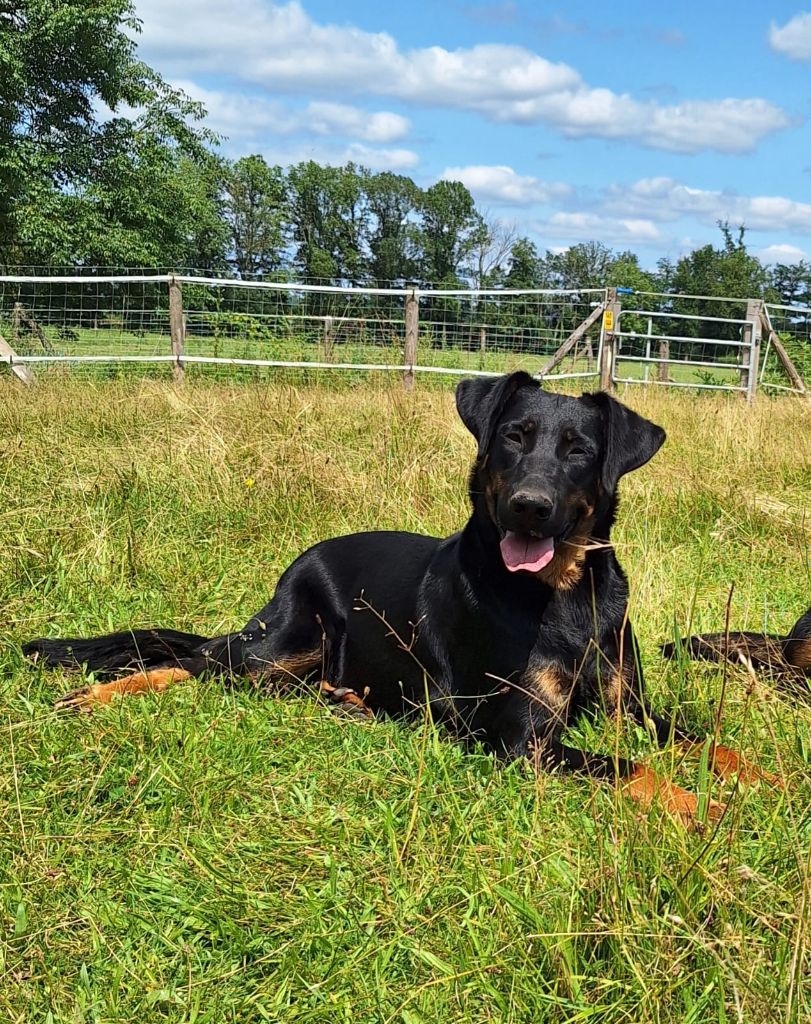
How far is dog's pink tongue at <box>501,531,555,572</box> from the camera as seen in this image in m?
2.85

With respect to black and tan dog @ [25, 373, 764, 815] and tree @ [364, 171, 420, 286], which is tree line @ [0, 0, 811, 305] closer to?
black and tan dog @ [25, 373, 764, 815]

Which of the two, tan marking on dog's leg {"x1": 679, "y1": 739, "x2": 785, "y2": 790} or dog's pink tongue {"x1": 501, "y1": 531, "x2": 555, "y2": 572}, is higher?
dog's pink tongue {"x1": 501, "y1": 531, "x2": 555, "y2": 572}

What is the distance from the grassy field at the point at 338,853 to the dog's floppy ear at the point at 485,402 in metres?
0.94

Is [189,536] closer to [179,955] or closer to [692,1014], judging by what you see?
[179,955]

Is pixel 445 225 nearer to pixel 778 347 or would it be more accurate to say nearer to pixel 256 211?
pixel 256 211

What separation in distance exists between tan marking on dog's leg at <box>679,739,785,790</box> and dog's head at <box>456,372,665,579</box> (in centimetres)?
73

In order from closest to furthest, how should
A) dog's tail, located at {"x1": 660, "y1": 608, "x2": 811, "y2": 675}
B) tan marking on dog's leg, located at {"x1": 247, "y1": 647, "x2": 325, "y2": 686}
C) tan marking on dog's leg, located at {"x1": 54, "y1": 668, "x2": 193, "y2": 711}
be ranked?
tan marking on dog's leg, located at {"x1": 54, "y1": 668, "x2": 193, "y2": 711}
tan marking on dog's leg, located at {"x1": 247, "y1": 647, "x2": 325, "y2": 686}
dog's tail, located at {"x1": 660, "y1": 608, "x2": 811, "y2": 675}

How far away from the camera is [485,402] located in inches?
126

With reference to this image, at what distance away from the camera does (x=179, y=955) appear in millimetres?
1920

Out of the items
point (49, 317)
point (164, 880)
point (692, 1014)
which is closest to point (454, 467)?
point (164, 880)

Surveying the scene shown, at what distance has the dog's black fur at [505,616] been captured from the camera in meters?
2.83

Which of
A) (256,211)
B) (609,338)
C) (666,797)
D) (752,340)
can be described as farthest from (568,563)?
(256,211)

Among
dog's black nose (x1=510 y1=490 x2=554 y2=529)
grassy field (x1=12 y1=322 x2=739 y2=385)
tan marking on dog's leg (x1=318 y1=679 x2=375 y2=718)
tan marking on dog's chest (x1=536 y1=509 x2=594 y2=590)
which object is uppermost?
grassy field (x1=12 y1=322 x2=739 y2=385)

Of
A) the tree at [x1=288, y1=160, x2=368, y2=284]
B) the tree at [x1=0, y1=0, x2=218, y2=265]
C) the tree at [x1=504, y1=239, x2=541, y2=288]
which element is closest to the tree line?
the tree at [x1=0, y1=0, x2=218, y2=265]
